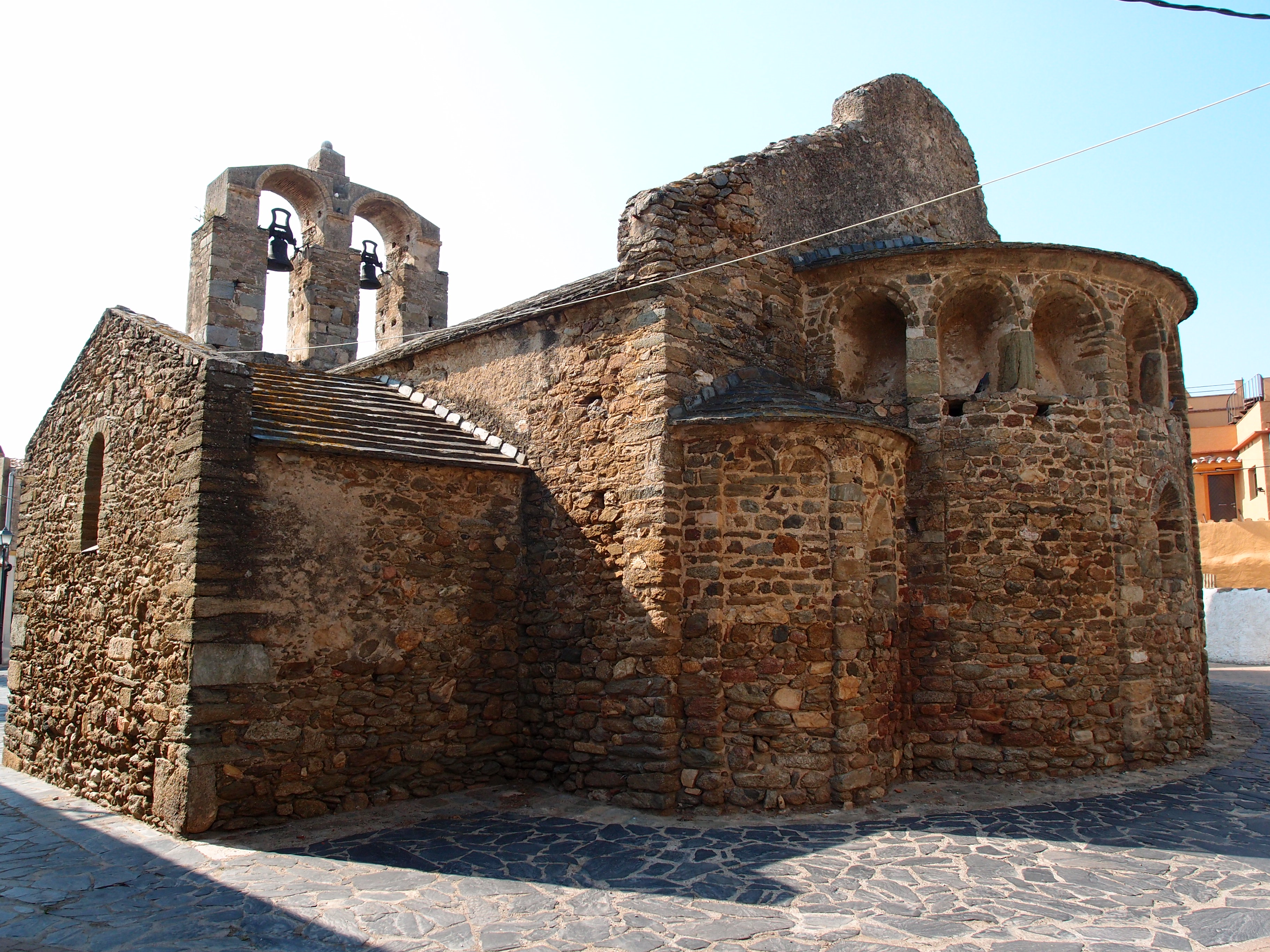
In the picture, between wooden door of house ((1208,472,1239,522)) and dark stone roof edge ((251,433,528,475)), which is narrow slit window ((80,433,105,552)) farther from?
wooden door of house ((1208,472,1239,522))

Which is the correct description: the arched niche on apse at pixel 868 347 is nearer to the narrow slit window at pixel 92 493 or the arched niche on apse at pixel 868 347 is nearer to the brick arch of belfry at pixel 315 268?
the brick arch of belfry at pixel 315 268

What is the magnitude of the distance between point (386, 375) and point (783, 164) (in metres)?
5.34

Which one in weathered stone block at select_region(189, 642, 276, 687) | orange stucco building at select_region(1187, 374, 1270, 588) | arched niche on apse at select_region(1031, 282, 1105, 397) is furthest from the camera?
orange stucco building at select_region(1187, 374, 1270, 588)

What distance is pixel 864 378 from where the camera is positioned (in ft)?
Answer: 30.5

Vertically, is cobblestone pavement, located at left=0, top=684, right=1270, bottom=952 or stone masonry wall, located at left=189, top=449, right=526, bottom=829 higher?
stone masonry wall, located at left=189, top=449, right=526, bottom=829

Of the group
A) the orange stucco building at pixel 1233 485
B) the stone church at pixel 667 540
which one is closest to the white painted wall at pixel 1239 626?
the orange stucco building at pixel 1233 485

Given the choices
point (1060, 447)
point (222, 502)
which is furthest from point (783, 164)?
point (222, 502)

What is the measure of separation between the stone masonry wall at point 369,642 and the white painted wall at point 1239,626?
1706cm

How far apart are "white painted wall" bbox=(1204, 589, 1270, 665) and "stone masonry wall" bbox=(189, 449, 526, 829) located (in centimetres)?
1706

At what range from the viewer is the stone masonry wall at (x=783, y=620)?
721cm

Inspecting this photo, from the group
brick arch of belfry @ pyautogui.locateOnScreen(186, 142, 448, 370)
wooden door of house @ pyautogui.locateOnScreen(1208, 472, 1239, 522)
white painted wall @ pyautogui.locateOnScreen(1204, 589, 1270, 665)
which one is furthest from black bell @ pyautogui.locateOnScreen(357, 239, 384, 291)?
wooden door of house @ pyautogui.locateOnScreen(1208, 472, 1239, 522)

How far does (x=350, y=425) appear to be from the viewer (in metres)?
8.26

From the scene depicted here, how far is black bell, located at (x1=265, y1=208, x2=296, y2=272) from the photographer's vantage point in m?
12.2

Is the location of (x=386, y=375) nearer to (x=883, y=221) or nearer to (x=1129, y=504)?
(x=883, y=221)
